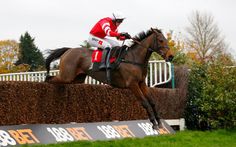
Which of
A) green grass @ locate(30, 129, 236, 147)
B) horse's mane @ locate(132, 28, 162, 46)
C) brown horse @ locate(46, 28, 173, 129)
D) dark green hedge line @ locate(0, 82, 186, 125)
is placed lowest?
green grass @ locate(30, 129, 236, 147)

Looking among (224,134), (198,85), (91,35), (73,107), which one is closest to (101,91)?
(73,107)

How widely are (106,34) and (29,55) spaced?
32412 mm

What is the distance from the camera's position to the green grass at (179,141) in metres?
8.37

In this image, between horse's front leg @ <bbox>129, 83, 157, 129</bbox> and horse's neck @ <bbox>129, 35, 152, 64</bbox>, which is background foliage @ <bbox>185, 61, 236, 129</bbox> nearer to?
horse's neck @ <bbox>129, 35, 152, 64</bbox>

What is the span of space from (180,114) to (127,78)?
17.8ft

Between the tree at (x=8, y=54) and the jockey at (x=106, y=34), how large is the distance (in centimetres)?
2815

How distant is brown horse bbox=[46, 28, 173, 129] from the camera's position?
890cm

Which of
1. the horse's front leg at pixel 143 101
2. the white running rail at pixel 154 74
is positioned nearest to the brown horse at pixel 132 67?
the horse's front leg at pixel 143 101

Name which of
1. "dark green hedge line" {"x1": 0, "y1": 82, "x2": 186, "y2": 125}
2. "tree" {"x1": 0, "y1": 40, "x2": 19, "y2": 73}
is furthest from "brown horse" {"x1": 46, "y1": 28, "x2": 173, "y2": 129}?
"tree" {"x1": 0, "y1": 40, "x2": 19, "y2": 73}

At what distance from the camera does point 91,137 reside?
9.02 meters

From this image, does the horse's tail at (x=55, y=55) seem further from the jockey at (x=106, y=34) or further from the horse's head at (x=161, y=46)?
the horse's head at (x=161, y=46)

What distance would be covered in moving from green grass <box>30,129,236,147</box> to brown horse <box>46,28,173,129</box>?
1.64ft

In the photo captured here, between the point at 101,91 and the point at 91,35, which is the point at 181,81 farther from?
the point at 91,35

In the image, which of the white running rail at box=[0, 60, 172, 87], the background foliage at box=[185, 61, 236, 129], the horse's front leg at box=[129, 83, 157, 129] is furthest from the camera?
the white running rail at box=[0, 60, 172, 87]
